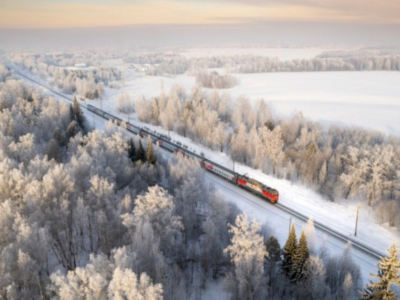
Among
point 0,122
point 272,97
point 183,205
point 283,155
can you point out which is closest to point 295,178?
point 283,155

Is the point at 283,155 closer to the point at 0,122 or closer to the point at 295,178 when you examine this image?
the point at 295,178

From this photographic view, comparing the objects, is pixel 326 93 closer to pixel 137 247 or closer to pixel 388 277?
pixel 388 277

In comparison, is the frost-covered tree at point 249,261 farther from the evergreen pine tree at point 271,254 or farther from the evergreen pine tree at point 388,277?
the evergreen pine tree at point 388,277

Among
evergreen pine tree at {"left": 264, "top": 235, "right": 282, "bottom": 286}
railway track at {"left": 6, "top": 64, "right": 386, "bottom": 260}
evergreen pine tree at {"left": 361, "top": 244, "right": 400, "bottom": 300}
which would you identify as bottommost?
railway track at {"left": 6, "top": 64, "right": 386, "bottom": 260}

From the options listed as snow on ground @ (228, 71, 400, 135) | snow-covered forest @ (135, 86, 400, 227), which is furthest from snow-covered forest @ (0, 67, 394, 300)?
snow on ground @ (228, 71, 400, 135)

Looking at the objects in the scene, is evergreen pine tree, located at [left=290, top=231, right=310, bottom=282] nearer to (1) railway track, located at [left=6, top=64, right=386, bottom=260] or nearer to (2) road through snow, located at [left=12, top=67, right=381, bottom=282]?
(2) road through snow, located at [left=12, top=67, right=381, bottom=282]

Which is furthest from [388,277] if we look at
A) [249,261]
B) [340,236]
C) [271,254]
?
[340,236]

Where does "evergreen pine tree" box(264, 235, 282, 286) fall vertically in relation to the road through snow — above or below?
above
